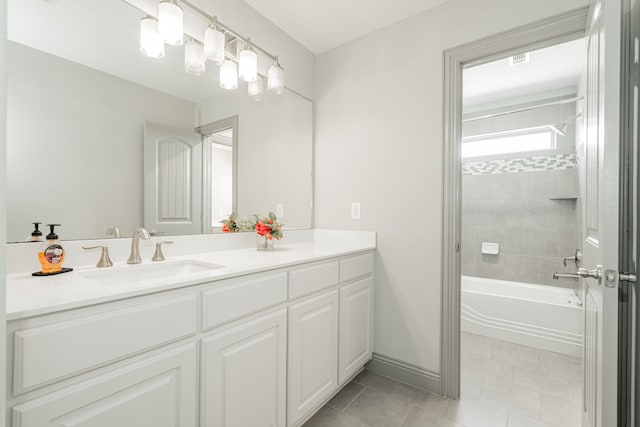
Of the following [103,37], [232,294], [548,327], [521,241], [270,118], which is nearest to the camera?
[232,294]

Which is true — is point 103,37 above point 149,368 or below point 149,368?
above

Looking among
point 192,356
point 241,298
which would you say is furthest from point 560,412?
point 192,356

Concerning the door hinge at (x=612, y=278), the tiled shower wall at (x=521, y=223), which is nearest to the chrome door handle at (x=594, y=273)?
the door hinge at (x=612, y=278)

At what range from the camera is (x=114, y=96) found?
1.31 m

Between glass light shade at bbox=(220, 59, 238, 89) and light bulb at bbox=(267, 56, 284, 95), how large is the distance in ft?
0.83

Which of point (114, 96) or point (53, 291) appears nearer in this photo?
point (53, 291)

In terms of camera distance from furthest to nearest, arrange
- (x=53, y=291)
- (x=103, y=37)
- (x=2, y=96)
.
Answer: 1. (x=103, y=37)
2. (x=53, y=291)
3. (x=2, y=96)

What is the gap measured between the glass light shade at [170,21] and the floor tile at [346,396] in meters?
2.14

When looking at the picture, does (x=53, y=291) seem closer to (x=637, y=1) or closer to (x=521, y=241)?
(x=637, y=1)

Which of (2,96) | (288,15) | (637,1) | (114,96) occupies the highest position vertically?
(288,15)

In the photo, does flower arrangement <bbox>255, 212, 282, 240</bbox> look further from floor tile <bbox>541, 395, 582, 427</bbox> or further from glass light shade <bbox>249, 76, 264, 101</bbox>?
floor tile <bbox>541, 395, 582, 427</bbox>

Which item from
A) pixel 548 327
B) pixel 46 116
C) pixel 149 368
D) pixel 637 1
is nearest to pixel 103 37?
pixel 46 116

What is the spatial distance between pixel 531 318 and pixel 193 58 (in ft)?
10.4

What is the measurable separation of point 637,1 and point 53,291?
2018 millimetres
